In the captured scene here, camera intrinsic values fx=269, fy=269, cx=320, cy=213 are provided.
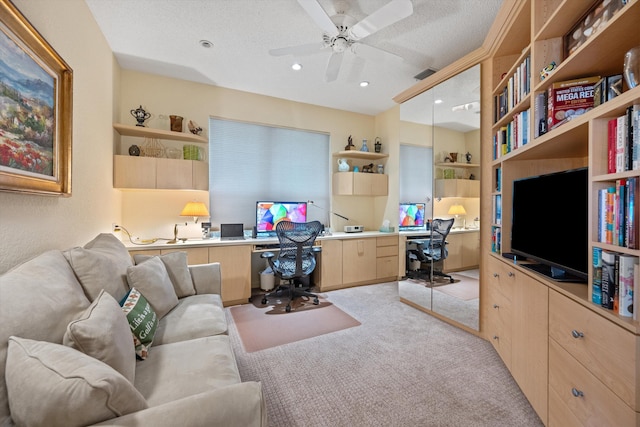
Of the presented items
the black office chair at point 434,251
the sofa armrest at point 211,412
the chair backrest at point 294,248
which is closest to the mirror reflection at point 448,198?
the black office chair at point 434,251

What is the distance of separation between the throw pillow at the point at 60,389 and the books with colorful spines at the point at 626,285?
1710mm

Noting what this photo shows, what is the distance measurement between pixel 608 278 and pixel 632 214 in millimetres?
274

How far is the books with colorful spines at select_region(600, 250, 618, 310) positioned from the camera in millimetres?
1061

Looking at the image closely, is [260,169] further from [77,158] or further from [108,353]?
[108,353]

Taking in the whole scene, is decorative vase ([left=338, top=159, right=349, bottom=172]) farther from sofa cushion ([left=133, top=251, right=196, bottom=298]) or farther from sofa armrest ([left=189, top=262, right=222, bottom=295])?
sofa cushion ([left=133, top=251, right=196, bottom=298])

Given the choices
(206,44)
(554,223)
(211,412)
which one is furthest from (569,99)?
(206,44)

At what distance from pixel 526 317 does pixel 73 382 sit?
2.17 m

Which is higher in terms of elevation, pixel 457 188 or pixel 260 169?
pixel 260 169

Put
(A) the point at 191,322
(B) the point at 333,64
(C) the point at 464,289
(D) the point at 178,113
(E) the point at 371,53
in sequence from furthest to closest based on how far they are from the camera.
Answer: (D) the point at 178,113, (E) the point at 371,53, (C) the point at 464,289, (B) the point at 333,64, (A) the point at 191,322

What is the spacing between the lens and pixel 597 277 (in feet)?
3.72

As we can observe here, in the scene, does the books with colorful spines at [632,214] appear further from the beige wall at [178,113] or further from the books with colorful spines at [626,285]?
the beige wall at [178,113]

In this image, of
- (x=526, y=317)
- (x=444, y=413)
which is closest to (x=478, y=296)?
(x=526, y=317)

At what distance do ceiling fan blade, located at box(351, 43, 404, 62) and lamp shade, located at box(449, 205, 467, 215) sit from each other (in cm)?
165

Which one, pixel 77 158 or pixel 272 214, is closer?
pixel 77 158
